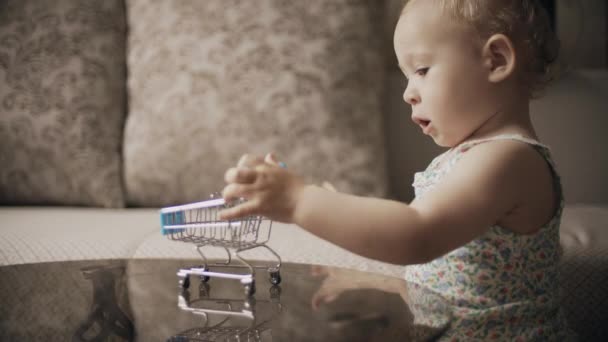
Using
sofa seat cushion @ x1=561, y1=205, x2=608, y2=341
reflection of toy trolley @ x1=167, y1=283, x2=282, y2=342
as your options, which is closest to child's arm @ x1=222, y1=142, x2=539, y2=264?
reflection of toy trolley @ x1=167, y1=283, x2=282, y2=342

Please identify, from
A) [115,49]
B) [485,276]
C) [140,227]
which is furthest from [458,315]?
[115,49]

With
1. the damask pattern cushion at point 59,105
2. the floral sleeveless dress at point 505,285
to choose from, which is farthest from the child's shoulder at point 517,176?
the damask pattern cushion at point 59,105

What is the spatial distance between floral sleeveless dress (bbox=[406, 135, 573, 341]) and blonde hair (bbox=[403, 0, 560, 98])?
5.2 inches

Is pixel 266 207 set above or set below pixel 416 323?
above

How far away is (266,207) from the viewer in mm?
572

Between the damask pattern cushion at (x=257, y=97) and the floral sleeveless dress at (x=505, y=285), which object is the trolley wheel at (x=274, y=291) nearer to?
the floral sleeveless dress at (x=505, y=285)

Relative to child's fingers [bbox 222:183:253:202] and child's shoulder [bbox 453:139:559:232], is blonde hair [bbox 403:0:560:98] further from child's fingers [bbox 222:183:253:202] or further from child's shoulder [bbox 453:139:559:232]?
child's fingers [bbox 222:183:253:202]

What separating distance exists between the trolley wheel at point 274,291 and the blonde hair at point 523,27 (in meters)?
0.45

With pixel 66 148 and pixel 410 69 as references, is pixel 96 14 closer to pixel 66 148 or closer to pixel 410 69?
pixel 66 148

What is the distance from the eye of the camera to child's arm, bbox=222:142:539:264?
57 centimetres

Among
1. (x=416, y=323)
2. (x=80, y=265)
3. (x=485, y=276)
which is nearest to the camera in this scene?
(x=416, y=323)

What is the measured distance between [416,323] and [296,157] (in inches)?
36.7

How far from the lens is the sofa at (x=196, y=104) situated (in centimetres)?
147

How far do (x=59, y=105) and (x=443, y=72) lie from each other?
1.27m
